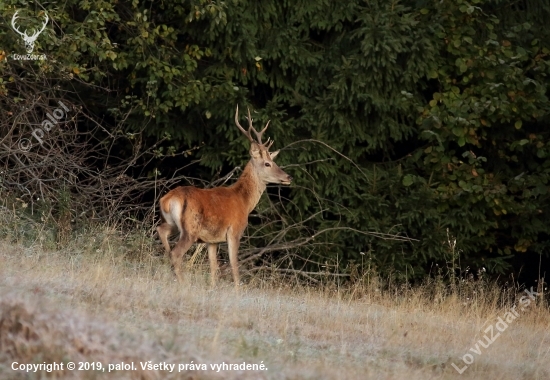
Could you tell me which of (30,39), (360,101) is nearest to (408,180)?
(360,101)

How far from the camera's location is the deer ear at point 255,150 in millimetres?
11789

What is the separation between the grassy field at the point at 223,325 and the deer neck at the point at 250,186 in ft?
3.00

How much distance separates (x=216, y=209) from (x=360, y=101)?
9.51 feet

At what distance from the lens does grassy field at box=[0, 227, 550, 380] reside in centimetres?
588

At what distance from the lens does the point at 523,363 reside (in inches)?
324

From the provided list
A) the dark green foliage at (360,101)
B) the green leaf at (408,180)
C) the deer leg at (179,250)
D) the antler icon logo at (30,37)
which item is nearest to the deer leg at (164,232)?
the deer leg at (179,250)

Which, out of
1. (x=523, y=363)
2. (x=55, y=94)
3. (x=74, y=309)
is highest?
(x=55, y=94)

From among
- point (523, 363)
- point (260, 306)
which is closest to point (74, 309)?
point (260, 306)

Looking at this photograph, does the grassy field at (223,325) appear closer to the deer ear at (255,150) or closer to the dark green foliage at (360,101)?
the deer ear at (255,150)

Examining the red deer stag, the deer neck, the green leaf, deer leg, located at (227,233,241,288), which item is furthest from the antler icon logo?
the green leaf

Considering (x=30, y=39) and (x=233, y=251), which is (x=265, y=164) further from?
(x=30, y=39)

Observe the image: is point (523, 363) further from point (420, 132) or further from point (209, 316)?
point (420, 132)

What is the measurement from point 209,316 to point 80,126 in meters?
6.93

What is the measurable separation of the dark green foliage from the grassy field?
2.03 m
